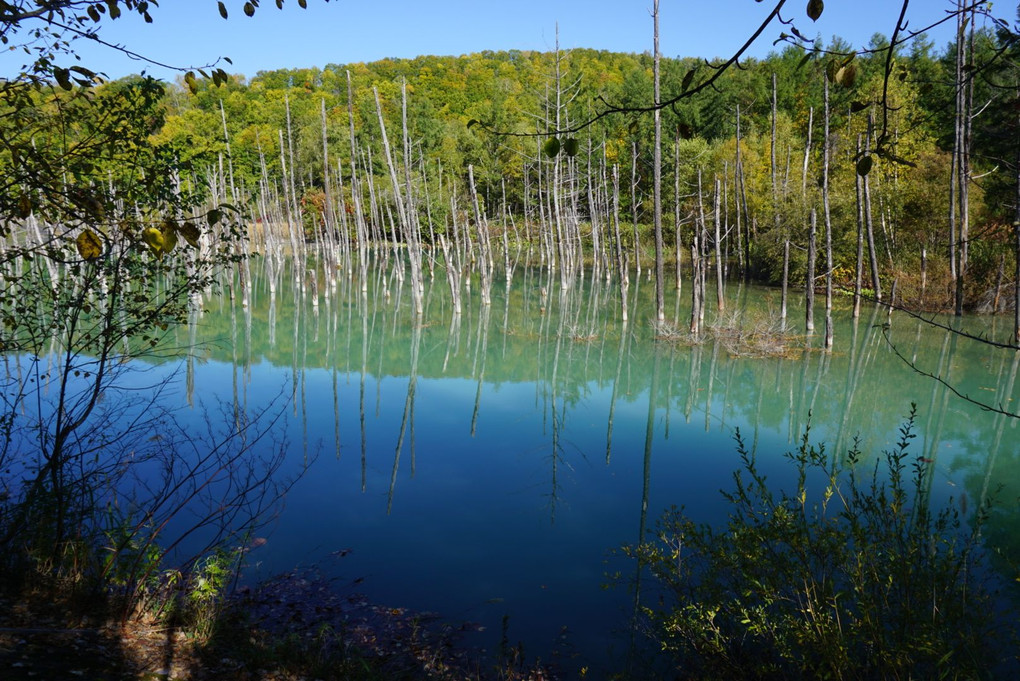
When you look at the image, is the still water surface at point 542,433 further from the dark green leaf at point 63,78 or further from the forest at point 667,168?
the dark green leaf at point 63,78

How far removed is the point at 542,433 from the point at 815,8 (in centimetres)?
851

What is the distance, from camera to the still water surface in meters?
6.07

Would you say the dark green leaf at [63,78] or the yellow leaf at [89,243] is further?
the dark green leaf at [63,78]

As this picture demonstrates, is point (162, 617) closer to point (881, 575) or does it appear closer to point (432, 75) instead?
point (881, 575)

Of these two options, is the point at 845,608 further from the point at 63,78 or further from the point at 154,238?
the point at 63,78

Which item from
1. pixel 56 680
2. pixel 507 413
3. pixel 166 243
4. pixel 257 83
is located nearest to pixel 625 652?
pixel 56 680

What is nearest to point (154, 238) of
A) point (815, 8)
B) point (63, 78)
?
point (63, 78)

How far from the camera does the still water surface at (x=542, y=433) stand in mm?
6074

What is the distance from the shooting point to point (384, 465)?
28.7 feet

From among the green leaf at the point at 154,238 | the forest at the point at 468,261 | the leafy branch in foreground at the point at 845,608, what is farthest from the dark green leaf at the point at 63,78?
the leafy branch in foreground at the point at 845,608

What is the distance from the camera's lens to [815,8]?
6.17 feet

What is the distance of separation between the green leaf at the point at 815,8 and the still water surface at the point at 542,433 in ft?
12.9

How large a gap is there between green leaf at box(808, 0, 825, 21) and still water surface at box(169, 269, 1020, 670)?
155 inches

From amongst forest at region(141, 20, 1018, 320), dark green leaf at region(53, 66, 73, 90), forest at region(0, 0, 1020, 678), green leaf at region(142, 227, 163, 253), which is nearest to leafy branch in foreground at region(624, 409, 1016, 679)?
forest at region(0, 0, 1020, 678)
